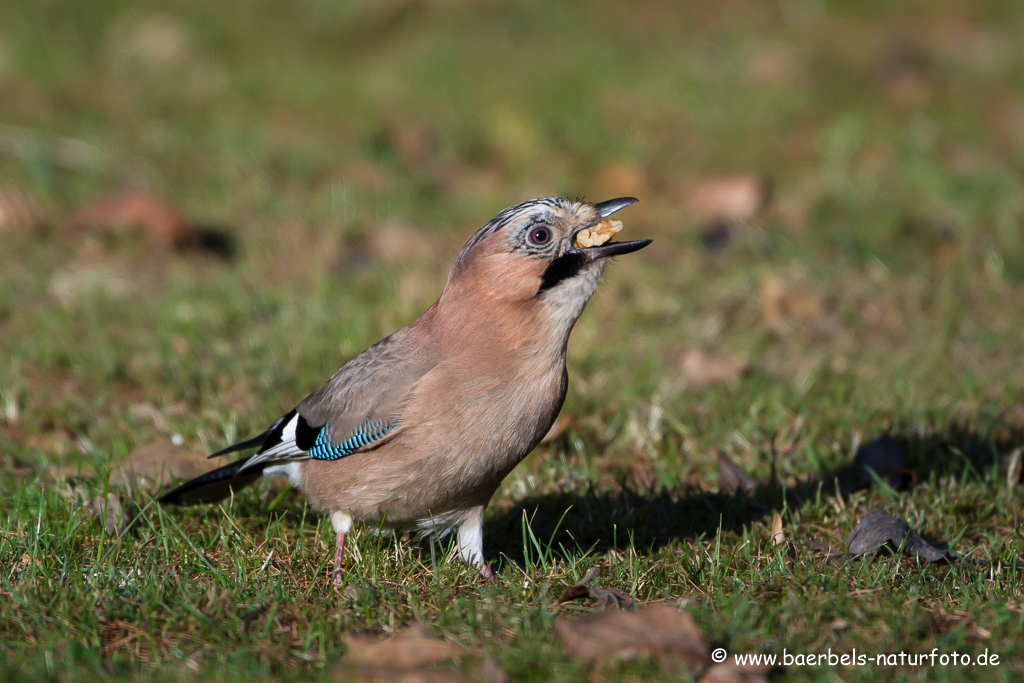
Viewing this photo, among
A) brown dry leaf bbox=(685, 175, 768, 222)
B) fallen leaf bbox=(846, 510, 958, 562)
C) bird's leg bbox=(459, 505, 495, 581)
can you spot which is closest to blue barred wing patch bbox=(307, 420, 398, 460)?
bird's leg bbox=(459, 505, 495, 581)

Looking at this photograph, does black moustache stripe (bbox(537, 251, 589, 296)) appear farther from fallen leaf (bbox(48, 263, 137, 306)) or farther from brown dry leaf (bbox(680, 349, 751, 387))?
fallen leaf (bbox(48, 263, 137, 306))

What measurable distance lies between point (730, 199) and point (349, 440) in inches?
176

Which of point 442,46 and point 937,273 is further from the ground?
point 442,46

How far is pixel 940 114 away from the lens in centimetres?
877

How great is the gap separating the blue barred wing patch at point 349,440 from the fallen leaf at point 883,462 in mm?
1994

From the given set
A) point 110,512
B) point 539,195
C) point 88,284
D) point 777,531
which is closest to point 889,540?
point 777,531

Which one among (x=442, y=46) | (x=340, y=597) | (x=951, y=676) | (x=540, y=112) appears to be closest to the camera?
(x=951, y=676)

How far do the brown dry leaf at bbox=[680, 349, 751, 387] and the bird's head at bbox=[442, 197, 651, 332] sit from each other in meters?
1.85

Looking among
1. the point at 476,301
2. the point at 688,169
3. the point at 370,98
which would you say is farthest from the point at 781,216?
the point at 476,301

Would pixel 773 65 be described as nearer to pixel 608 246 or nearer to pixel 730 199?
pixel 730 199

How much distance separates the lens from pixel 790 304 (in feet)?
21.0

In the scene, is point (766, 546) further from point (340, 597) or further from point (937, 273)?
point (937, 273)

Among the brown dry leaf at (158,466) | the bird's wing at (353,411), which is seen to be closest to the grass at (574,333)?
the brown dry leaf at (158,466)

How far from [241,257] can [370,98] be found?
101 inches
